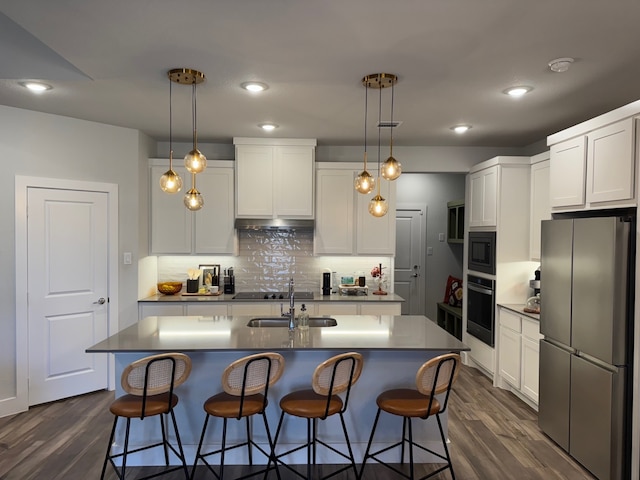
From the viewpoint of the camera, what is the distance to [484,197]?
14.8ft

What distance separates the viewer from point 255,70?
2.66 metres

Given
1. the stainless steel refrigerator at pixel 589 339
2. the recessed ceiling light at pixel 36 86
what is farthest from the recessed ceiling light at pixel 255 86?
the stainless steel refrigerator at pixel 589 339

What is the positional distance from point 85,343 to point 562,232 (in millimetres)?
4265

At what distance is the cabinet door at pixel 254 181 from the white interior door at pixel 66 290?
1358 mm

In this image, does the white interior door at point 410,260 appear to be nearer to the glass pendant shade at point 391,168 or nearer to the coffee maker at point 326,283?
the coffee maker at point 326,283

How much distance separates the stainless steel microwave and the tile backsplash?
0.95 meters

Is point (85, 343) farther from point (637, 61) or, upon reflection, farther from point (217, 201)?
point (637, 61)

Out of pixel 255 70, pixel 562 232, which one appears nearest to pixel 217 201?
pixel 255 70

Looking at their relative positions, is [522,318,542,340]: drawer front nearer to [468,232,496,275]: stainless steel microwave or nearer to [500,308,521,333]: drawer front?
[500,308,521,333]: drawer front

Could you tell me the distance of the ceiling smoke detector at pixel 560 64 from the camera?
246 centimetres

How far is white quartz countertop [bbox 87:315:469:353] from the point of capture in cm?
249

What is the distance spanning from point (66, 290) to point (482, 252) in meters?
4.23

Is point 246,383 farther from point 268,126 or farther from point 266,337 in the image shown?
point 268,126

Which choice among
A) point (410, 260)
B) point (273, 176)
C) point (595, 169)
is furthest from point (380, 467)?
point (410, 260)
